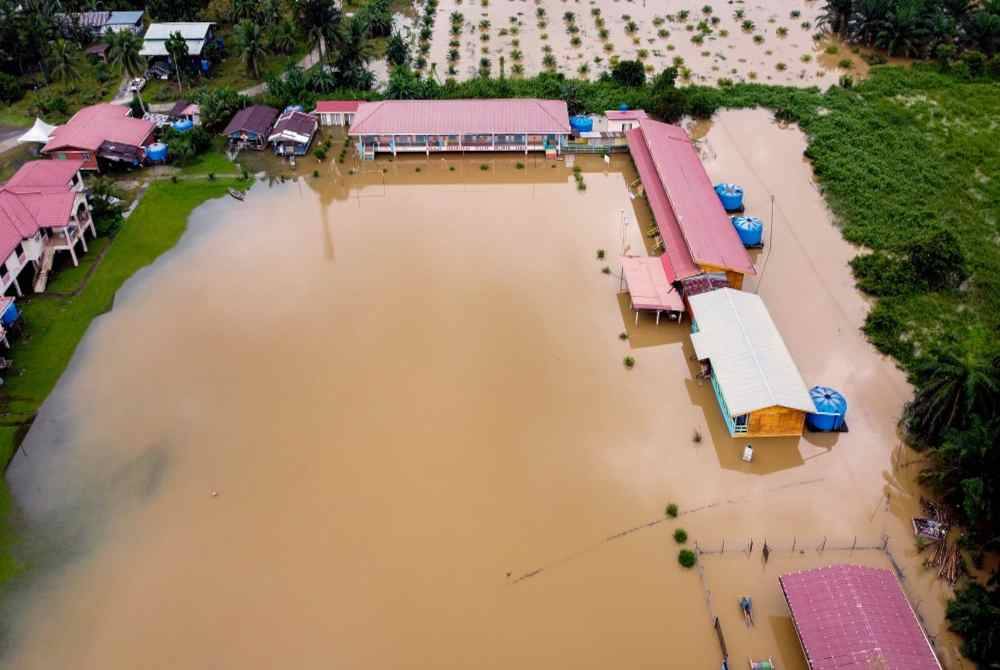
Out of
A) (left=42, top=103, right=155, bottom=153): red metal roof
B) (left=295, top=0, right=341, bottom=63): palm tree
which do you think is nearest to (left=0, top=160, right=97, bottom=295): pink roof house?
(left=42, top=103, right=155, bottom=153): red metal roof

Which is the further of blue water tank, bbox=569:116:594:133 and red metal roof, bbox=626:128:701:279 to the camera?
blue water tank, bbox=569:116:594:133

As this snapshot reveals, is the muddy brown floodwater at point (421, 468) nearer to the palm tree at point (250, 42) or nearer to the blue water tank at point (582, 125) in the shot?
the blue water tank at point (582, 125)

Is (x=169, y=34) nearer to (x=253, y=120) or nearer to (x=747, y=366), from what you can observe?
(x=253, y=120)

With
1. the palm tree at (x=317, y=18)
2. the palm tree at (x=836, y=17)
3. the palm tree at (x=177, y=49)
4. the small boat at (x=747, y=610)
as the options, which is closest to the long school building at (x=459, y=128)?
the palm tree at (x=317, y=18)

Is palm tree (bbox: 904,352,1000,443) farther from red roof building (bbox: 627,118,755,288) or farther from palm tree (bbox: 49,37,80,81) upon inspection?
palm tree (bbox: 49,37,80,81)

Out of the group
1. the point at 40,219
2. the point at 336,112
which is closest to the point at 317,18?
the point at 336,112
